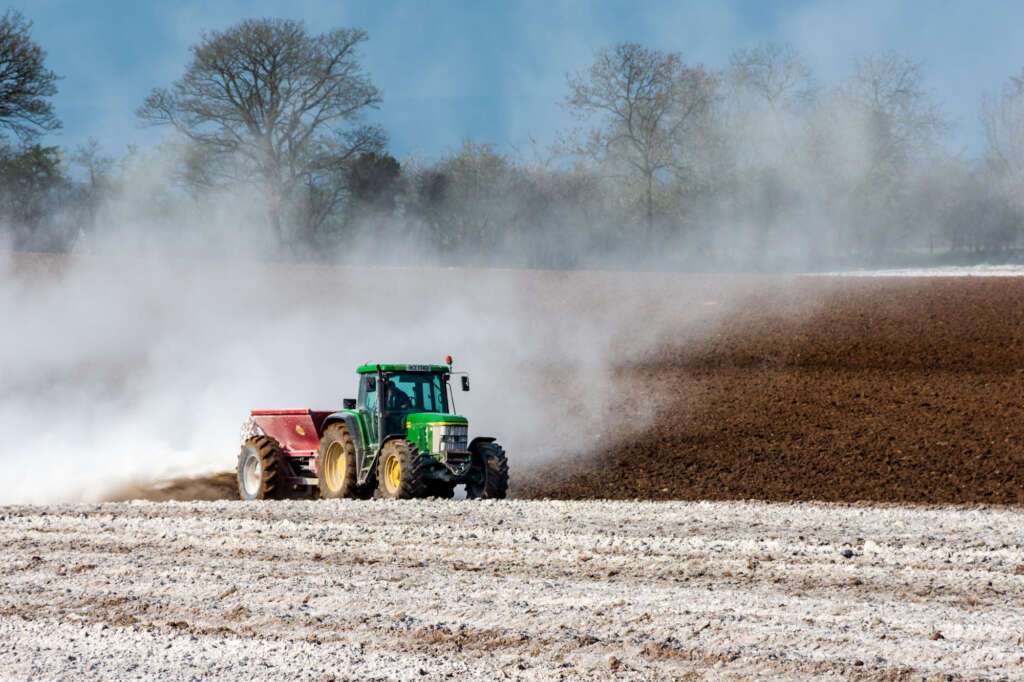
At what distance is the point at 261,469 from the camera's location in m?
15.7

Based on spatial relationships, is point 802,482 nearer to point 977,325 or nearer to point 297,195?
point 977,325

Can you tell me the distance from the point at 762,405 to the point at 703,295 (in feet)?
40.1

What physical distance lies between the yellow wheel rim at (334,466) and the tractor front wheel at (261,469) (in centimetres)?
92

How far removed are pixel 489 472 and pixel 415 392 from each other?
1732mm

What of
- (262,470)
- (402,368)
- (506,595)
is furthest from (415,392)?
(506,595)

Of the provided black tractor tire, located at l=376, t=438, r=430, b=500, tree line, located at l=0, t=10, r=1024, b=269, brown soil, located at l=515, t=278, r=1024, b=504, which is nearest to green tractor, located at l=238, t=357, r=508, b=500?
black tractor tire, located at l=376, t=438, r=430, b=500

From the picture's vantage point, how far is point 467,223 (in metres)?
65.9

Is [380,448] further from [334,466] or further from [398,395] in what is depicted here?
[334,466]

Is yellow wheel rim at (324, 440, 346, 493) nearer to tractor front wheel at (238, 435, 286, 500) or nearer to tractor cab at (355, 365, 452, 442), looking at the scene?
tractor cab at (355, 365, 452, 442)

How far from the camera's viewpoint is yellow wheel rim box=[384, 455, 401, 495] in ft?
45.6

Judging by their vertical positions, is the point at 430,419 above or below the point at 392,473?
above

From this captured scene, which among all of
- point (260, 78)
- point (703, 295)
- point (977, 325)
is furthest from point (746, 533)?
point (260, 78)

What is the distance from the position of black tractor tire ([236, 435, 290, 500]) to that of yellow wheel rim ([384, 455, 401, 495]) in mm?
2620

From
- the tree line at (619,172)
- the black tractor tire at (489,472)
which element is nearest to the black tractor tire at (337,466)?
the black tractor tire at (489,472)
